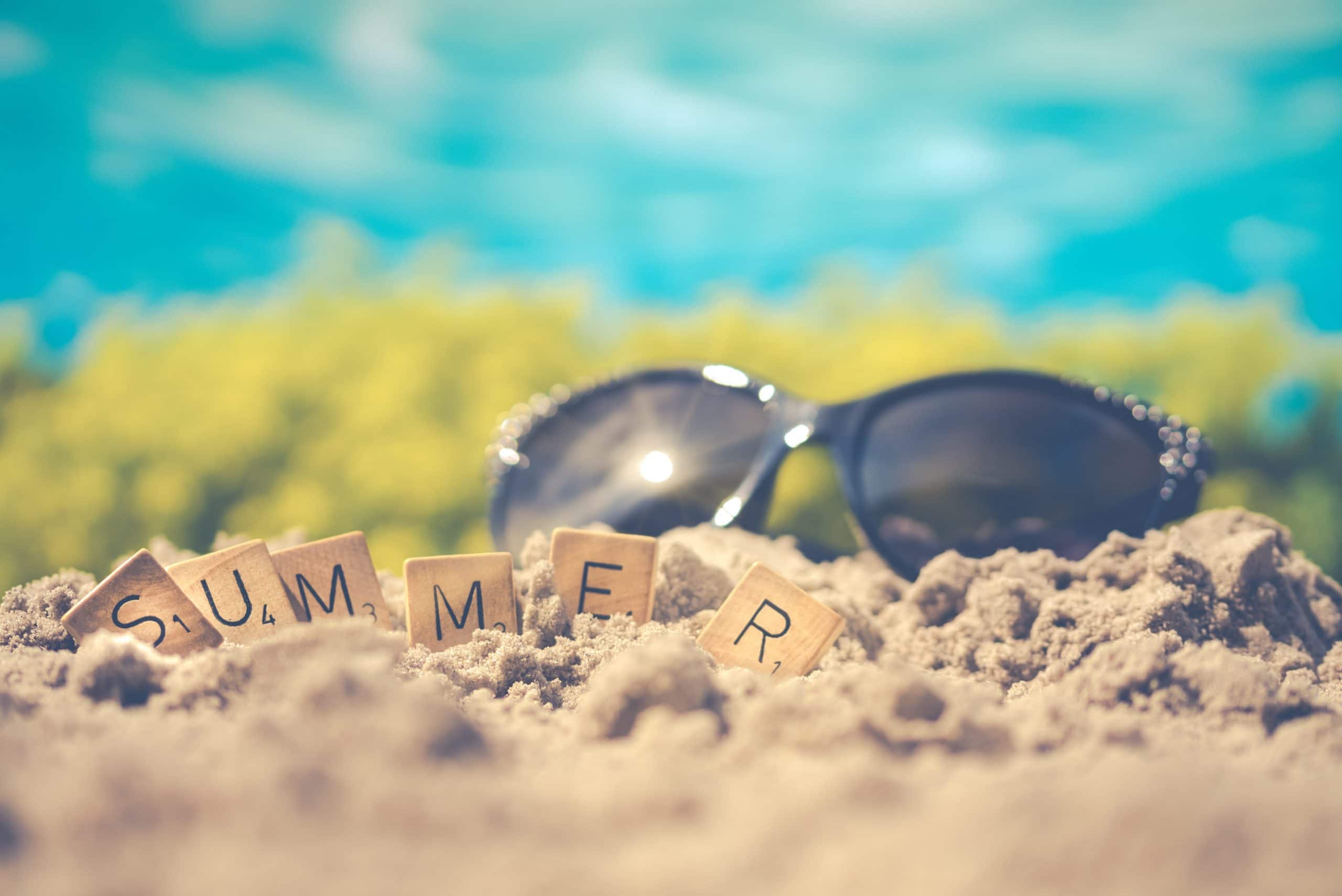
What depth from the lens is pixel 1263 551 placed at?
76cm

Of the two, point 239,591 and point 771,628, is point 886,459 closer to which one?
point 771,628

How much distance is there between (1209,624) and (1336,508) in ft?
4.63

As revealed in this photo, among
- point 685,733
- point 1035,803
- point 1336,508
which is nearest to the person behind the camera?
point 1035,803

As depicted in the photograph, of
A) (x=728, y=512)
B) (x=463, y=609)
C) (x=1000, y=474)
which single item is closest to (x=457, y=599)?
(x=463, y=609)

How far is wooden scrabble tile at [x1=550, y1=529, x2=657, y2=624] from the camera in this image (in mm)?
813

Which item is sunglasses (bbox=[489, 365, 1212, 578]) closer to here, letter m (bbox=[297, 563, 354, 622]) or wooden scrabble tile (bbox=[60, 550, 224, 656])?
letter m (bbox=[297, 563, 354, 622])

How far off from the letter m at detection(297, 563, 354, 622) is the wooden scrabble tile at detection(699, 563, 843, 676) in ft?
1.07

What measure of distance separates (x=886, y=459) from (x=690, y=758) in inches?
37.4

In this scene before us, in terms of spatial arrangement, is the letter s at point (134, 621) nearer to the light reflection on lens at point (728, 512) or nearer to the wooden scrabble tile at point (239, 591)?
the wooden scrabble tile at point (239, 591)

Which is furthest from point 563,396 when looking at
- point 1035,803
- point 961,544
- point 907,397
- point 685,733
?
point 1035,803

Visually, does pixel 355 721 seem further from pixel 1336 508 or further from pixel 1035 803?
pixel 1336 508

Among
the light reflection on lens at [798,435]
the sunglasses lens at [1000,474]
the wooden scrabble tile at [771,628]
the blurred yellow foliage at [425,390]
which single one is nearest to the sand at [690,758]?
the wooden scrabble tile at [771,628]

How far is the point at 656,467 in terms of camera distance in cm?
142

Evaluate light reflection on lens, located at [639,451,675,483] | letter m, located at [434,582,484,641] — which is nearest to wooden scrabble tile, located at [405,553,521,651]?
letter m, located at [434,582,484,641]
